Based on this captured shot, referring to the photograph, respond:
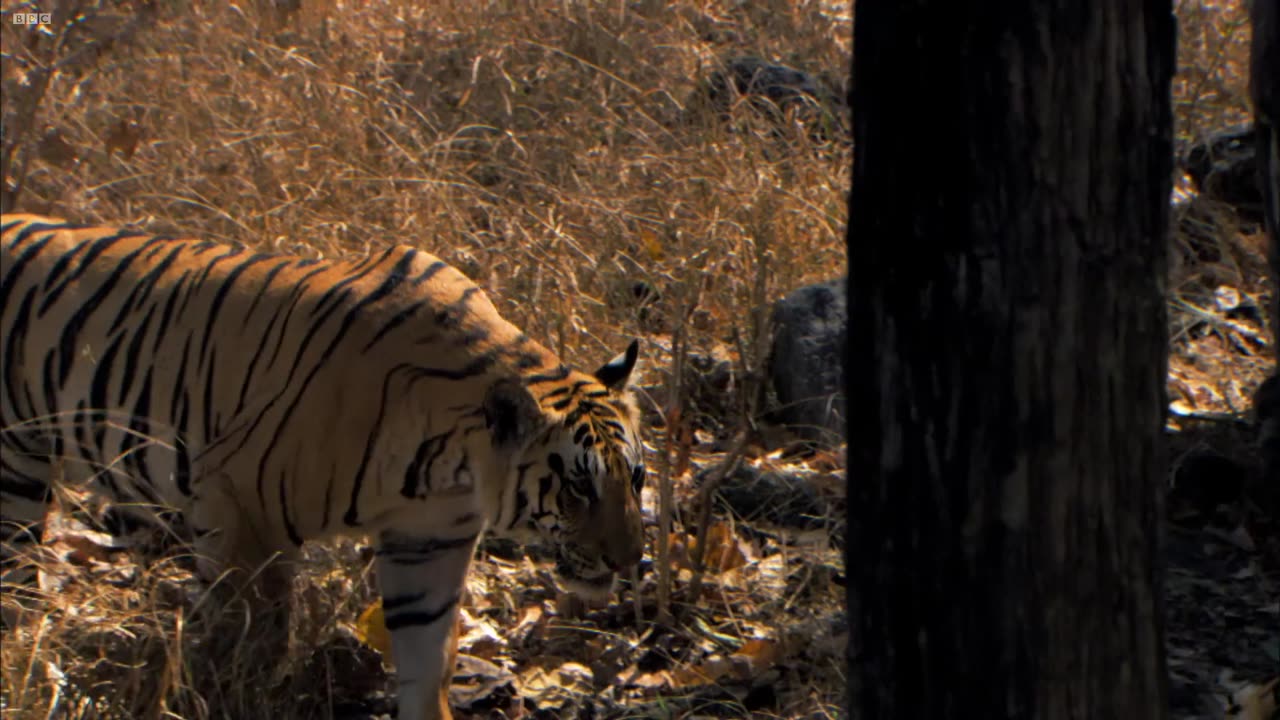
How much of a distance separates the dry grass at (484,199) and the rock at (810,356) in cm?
13

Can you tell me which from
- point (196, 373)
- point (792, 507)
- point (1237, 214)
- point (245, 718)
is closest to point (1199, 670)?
point (792, 507)

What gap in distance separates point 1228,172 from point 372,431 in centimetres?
496

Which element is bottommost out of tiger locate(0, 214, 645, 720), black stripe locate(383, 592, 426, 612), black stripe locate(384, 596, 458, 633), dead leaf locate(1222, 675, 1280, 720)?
dead leaf locate(1222, 675, 1280, 720)

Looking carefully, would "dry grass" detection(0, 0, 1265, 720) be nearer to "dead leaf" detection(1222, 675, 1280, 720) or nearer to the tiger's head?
the tiger's head

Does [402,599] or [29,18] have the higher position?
[29,18]

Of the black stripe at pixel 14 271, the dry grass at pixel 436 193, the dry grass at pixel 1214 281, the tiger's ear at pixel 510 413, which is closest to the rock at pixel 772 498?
the dry grass at pixel 436 193

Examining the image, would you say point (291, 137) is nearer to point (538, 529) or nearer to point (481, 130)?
point (481, 130)

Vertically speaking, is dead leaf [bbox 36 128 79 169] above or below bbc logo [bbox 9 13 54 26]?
below

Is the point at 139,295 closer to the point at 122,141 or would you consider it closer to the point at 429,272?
the point at 429,272

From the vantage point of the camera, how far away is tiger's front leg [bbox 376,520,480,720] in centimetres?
374

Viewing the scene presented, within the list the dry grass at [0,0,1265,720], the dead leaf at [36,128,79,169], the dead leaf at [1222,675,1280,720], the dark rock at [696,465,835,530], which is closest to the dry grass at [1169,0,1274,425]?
the dry grass at [0,0,1265,720]

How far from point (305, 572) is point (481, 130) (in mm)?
3689

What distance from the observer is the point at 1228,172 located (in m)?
7.06

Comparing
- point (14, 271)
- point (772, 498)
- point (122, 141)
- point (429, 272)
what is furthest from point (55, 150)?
point (772, 498)
